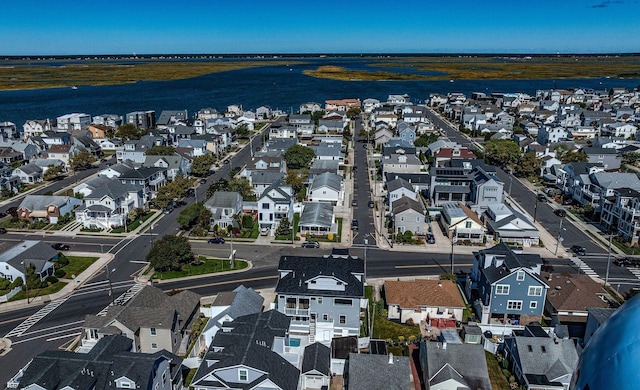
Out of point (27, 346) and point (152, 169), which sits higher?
point (152, 169)

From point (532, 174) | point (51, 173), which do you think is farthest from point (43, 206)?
point (532, 174)

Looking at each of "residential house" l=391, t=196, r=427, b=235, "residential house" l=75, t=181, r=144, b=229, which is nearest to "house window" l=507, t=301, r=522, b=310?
"residential house" l=391, t=196, r=427, b=235

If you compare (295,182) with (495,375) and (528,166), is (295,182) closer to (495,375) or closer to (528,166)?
(528,166)

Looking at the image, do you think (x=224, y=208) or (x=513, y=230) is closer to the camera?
(x=513, y=230)

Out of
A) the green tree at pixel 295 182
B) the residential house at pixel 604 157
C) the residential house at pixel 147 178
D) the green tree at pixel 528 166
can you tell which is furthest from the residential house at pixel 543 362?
the residential house at pixel 604 157

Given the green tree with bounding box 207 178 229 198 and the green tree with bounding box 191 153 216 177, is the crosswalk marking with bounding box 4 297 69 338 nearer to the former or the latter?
the green tree with bounding box 207 178 229 198

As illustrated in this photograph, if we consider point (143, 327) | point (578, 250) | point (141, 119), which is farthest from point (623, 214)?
point (141, 119)

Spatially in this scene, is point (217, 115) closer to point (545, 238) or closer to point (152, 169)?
point (152, 169)
